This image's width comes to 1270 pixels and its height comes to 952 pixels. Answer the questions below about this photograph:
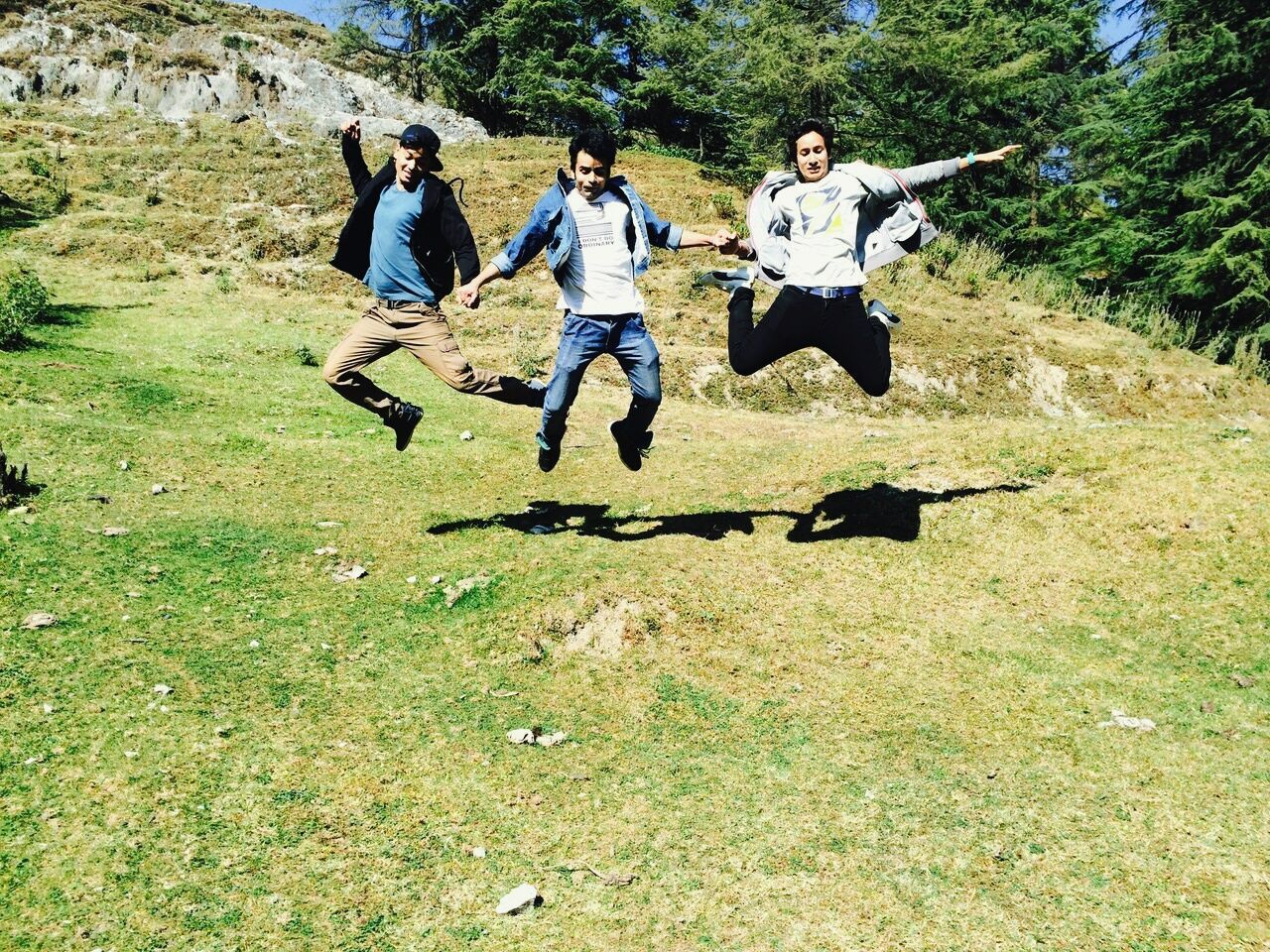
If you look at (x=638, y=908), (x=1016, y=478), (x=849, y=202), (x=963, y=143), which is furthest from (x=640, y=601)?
(x=963, y=143)

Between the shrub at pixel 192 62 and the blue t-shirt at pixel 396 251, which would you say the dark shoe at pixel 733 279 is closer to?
the blue t-shirt at pixel 396 251

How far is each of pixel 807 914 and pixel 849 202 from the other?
16.9 feet

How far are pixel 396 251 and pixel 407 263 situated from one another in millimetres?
126

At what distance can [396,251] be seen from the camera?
7.13 metres

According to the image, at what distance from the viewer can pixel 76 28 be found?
38.0 metres

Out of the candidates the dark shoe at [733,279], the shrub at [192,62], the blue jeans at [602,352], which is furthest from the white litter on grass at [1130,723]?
the shrub at [192,62]

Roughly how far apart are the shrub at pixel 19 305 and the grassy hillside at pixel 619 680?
493 mm

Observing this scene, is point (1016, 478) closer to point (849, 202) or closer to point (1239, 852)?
point (849, 202)

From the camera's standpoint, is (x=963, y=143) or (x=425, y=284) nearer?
(x=425, y=284)

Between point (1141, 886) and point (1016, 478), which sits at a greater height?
point (1016, 478)

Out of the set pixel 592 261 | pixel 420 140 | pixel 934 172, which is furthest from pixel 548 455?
pixel 934 172

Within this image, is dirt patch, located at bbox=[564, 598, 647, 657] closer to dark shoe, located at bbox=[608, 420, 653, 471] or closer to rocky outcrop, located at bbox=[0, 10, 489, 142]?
dark shoe, located at bbox=[608, 420, 653, 471]

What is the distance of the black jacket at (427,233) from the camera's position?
6996 mm

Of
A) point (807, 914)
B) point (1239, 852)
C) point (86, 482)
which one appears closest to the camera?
point (807, 914)
